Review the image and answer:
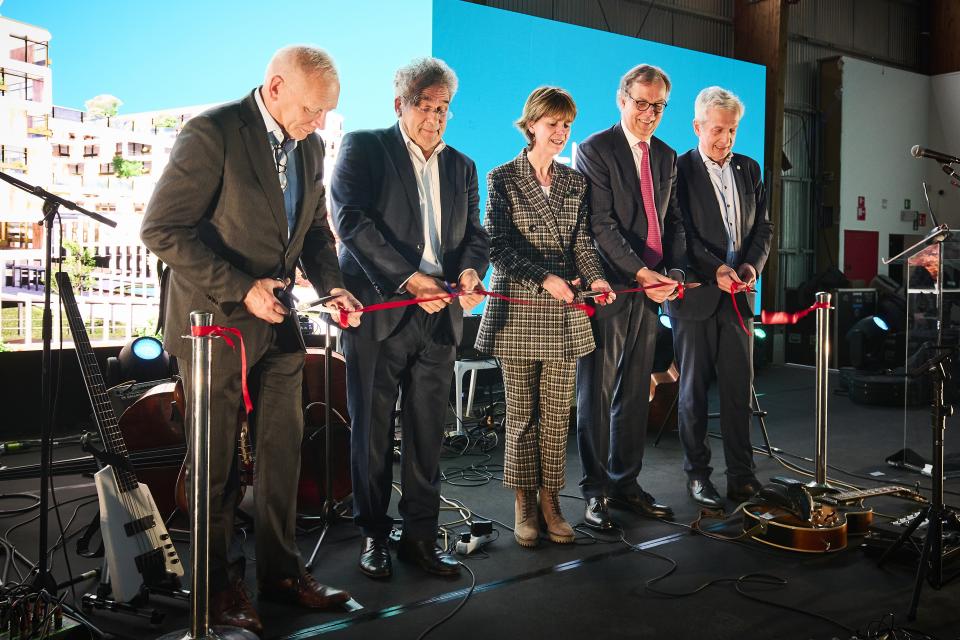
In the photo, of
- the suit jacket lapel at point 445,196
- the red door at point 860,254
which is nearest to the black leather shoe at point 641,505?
the suit jacket lapel at point 445,196

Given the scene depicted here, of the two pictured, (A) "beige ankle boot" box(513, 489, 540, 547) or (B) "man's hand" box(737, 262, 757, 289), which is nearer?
(A) "beige ankle boot" box(513, 489, 540, 547)

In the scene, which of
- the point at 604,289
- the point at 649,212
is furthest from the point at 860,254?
the point at 604,289

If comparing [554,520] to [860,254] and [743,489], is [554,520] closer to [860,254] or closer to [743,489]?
[743,489]

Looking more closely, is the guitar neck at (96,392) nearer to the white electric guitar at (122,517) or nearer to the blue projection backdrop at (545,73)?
the white electric guitar at (122,517)

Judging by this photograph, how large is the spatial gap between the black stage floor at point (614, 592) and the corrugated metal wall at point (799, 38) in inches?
249

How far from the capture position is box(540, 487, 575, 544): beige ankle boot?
11.2ft

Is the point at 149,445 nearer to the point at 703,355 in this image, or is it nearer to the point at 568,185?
the point at 568,185

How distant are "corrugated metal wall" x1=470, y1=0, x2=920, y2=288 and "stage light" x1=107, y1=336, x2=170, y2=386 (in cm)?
508

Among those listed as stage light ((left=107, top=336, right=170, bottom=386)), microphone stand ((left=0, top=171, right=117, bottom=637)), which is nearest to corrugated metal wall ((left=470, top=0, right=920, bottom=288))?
stage light ((left=107, top=336, right=170, bottom=386))

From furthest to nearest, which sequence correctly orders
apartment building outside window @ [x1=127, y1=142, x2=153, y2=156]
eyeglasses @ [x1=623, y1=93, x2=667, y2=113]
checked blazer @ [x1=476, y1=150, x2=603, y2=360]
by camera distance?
1. apartment building outside window @ [x1=127, y1=142, x2=153, y2=156]
2. eyeglasses @ [x1=623, y1=93, x2=667, y2=113]
3. checked blazer @ [x1=476, y1=150, x2=603, y2=360]

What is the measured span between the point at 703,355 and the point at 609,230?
2.78 feet

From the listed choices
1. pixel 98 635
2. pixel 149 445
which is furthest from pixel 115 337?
pixel 98 635

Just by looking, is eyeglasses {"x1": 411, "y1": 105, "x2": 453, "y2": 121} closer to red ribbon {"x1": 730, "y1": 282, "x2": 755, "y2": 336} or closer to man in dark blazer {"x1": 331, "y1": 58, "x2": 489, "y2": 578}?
man in dark blazer {"x1": 331, "y1": 58, "x2": 489, "y2": 578}

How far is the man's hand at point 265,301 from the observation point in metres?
2.36
